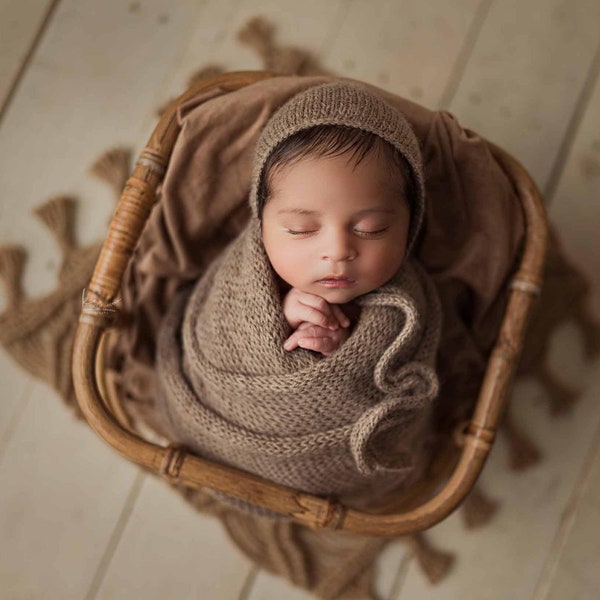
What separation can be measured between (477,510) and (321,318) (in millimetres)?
617

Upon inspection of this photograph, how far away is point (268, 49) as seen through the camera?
128 centimetres

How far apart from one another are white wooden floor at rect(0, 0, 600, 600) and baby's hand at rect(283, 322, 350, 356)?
Answer: 547 mm

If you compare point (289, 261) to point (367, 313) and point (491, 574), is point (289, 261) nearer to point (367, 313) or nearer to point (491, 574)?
point (367, 313)

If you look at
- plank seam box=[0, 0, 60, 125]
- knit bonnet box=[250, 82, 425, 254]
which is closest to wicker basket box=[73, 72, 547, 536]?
knit bonnet box=[250, 82, 425, 254]

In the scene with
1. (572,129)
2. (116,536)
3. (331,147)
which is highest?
(572,129)

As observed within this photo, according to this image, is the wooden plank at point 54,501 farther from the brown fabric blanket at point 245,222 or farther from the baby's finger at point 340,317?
the baby's finger at point 340,317

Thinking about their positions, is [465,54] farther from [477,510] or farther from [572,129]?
[477,510]

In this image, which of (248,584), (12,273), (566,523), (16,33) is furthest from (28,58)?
(566,523)

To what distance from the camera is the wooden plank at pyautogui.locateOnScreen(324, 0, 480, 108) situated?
4.22ft

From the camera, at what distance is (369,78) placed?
4.22 ft

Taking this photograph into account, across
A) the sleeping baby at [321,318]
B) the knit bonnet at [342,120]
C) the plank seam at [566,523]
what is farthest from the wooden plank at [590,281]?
the knit bonnet at [342,120]

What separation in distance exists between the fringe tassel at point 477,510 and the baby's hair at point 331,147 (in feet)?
2.31

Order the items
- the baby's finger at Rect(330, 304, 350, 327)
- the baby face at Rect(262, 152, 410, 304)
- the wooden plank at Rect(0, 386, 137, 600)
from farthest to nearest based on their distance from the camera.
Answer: the wooden plank at Rect(0, 386, 137, 600) < the baby's finger at Rect(330, 304, 350, 327) < the baby face at Rect(262, 152, 410, 304)

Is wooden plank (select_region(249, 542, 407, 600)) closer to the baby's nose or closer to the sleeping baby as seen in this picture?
the sleeping baby
